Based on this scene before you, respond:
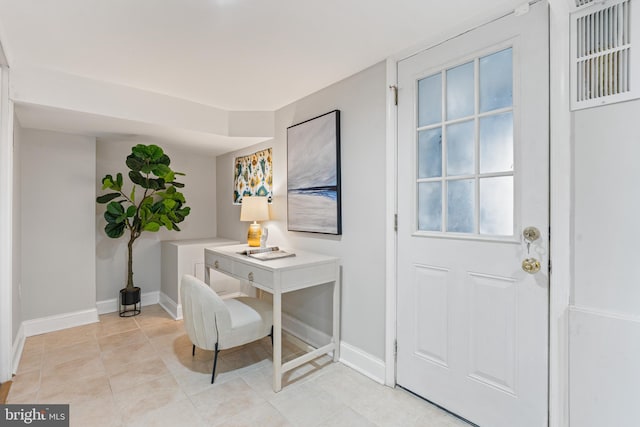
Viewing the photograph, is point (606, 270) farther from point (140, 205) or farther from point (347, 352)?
point (140, 205)

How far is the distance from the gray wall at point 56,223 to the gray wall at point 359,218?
234 centimetres

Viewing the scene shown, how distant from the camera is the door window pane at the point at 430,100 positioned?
6.17ft

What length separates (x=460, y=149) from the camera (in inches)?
70.1

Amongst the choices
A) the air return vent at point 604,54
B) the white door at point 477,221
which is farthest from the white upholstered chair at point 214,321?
the air return vent at point 604,54

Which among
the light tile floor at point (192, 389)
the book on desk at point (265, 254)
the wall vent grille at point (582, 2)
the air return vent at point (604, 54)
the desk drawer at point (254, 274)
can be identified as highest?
the wall vent grille at point (582, 2)

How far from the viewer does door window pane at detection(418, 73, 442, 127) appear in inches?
74.0

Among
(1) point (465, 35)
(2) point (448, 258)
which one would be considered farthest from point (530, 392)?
(1) point (465, 35)

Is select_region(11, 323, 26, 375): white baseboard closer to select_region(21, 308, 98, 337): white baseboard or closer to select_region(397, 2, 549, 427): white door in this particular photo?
select_region(21, 308, 98, 337): white baseboard

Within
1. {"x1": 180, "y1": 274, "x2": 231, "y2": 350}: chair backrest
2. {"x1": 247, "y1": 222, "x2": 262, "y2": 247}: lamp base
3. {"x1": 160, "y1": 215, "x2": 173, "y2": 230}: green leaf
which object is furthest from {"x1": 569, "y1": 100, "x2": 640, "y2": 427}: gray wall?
{"x1": 160, "y1": 215, "x2": 173, "y2": 230}: green leaf

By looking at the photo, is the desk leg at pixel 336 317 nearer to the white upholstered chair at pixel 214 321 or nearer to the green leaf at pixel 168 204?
the white upholstered chair at pixel 214 321

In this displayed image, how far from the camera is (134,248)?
377cm

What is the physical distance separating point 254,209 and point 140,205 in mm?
1331

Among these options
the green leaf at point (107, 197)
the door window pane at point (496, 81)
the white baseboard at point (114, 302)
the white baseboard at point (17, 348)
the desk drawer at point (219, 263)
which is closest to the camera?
the door window pane at point (496, 81)

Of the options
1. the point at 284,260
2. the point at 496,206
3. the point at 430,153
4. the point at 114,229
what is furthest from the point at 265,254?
the point at 114,229
